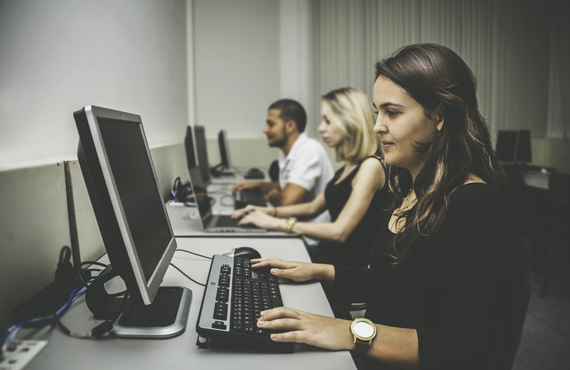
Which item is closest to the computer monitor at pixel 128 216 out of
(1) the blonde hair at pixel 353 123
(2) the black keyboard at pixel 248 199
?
(1) the blonde hair at pixel 353 123

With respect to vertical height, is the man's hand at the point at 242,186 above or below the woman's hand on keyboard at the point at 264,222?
above

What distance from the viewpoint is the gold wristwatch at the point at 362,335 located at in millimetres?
739

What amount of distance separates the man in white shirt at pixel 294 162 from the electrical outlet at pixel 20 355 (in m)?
1.77

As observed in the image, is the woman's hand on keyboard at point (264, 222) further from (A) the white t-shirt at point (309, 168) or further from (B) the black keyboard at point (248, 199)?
(A) the white t-shirt at point (309, 168)

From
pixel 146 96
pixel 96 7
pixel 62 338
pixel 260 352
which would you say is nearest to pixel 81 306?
pixel 62 338

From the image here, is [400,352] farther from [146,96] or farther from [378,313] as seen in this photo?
[146,96]

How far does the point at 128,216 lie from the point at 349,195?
4.15 feet

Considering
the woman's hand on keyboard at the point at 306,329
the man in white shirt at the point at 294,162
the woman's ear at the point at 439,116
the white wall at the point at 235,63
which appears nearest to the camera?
the woman's hand on keyboard at the point at 306,329

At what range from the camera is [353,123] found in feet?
6.31

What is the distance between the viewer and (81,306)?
2.81 feet

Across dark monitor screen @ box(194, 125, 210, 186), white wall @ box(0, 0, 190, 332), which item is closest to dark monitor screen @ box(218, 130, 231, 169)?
dark monitor screen @ box(194, 125, 210, 186)

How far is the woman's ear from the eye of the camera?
0.89m

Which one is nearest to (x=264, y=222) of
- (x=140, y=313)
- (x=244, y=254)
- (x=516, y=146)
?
(x=244, y=254)

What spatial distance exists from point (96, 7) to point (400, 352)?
1.50 meters
